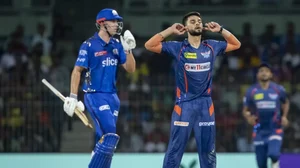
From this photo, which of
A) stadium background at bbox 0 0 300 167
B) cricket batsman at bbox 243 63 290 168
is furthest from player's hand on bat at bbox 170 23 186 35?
stadium background at bbox 0 0 300 167

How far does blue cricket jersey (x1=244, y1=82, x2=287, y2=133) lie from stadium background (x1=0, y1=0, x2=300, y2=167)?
52.4 inches

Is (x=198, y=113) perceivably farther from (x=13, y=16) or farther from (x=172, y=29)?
(x=13, y=16)

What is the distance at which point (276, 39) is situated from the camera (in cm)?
1838

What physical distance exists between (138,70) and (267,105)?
398 cm

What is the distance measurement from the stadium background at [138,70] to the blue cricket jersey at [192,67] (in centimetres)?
459

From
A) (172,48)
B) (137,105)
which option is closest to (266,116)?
(137,105)

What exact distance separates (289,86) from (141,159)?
3.50 meters

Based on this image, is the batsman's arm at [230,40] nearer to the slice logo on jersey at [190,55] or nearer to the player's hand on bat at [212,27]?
the player's hand on bat at [212,27]

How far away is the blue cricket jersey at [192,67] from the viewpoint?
10352 mm

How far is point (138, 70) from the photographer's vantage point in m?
17.0

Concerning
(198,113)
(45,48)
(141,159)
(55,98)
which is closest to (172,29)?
(198,113)

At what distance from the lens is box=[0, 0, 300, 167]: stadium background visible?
52.1 ft

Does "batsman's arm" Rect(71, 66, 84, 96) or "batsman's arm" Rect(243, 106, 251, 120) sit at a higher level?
"batsman's arm" Rect(71, 66, 84, 96)

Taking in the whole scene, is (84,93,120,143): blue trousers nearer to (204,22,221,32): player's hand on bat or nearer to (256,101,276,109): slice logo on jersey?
(204,22,221,32): player's hand on bat
